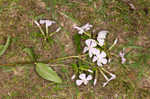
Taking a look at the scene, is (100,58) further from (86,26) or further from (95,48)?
(86,26)

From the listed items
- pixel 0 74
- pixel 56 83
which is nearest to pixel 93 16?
pixel 56 83

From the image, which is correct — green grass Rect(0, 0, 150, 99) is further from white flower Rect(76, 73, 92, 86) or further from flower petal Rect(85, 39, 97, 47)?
flower petal Rect(85, 39, 97, 47)

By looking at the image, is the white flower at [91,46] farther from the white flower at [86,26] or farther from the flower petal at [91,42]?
the white flower at [86,26]

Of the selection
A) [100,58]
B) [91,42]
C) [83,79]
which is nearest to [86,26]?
[91,42]

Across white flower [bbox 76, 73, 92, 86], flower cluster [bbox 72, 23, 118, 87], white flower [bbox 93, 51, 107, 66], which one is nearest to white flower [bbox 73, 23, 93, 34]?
flower cluster [bbox 72, 23, 118, 87]

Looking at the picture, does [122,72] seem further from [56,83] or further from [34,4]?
[34,4]

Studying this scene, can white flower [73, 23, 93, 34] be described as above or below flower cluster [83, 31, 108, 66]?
above
